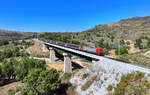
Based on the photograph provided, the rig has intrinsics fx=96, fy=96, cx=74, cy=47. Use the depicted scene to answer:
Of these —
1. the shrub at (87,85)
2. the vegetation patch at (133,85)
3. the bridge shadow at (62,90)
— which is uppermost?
the vegetation patch at (133,85)

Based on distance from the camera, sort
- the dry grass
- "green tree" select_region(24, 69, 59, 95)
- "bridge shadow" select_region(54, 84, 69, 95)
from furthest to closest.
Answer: the dry grass → "bridge shadow" select_region(54, 84, 69, 95) → "green tree" select_region(24, 69, 59, 95)

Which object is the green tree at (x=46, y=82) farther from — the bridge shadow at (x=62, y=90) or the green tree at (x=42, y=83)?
the bridge shadow at (x=62, y=90)

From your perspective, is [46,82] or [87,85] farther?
[87,85]

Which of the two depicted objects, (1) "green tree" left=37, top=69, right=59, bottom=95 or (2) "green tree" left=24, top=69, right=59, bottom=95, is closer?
(1) "green tree" left=37, top=69, right=59, bottom=95

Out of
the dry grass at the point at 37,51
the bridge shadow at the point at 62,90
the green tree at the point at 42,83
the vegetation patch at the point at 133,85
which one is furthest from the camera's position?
the dry grass at the point at 37,51

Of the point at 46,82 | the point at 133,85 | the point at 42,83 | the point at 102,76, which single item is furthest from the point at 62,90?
the point at 133,85

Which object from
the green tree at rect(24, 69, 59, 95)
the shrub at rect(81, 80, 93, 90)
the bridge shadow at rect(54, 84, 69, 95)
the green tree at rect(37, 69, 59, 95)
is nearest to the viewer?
the green tree at rect(37, 69, 59, 95)

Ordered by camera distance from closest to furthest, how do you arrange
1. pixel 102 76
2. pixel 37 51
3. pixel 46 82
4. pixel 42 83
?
pixel 42 83
pixel 46 82
pixel 102 76
pixel 37 51

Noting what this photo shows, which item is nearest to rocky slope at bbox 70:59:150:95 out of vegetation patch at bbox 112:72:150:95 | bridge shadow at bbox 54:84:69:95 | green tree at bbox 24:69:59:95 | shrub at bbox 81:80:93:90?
shrub at bbox 81:80:93:90

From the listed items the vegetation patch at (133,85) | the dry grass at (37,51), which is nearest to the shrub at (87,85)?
the vegetation patch at (133,85)

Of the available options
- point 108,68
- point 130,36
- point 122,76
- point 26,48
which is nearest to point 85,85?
point 108,68

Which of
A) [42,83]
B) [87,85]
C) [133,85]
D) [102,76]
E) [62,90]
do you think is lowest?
[62,90]

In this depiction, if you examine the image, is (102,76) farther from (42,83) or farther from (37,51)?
(37,51)

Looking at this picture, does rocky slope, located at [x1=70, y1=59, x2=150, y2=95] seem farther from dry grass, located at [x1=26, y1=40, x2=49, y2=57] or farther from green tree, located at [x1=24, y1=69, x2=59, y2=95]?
dry grass, located at [x1=26, y1=40, x2=49, y2=57]
